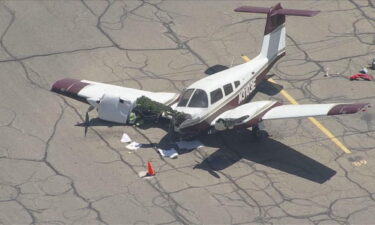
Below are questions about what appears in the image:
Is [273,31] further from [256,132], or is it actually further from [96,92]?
[96,92]

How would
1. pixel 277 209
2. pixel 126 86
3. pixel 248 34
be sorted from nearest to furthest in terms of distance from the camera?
pixel 277 209, pixel 126 86, pixel 248 34

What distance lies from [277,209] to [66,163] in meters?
6.11

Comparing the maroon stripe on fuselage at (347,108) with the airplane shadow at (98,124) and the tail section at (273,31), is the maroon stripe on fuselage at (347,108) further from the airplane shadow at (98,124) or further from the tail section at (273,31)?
the airplane shadow at (98,124)

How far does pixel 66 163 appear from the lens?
2377 cm

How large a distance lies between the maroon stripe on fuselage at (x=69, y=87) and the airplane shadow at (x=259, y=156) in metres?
4.56

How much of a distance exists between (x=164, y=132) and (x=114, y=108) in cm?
170

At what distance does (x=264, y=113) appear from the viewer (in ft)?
79.2

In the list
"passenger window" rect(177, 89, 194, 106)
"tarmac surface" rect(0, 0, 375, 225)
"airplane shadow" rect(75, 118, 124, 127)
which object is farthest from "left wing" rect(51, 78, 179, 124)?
"passenger window" rect(177, 89, 194, 106)

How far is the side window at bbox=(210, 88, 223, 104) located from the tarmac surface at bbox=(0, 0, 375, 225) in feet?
4.11

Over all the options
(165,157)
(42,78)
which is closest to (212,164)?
(165,157)

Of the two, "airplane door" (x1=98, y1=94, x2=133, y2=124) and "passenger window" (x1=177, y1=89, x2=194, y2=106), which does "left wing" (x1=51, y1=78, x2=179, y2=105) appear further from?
"passenger window" (x1=177, y1=89, x2=194, y2=106)

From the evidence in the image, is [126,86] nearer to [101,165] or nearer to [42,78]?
[42,78]

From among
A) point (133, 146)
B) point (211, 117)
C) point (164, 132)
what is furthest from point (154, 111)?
point (211, 117)

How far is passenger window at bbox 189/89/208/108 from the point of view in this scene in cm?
2433
